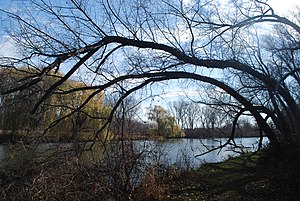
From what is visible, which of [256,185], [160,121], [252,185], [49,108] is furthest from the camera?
[160,121]

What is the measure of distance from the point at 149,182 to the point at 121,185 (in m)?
1.21

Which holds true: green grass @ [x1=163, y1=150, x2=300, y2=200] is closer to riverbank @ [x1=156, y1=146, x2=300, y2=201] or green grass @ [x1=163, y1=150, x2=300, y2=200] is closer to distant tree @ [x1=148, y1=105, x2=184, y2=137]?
riverbank @ [x1=156, y1=146, x2=300, y2=201]

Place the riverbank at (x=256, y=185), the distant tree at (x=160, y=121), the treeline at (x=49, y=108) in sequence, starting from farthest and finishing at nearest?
1. the distant tree at (x=160, y=121)
2. the riverbank at (x=256, y=185)
3. the treeline at (x=49, y=108)

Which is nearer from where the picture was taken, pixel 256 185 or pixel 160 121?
pixel 256 185

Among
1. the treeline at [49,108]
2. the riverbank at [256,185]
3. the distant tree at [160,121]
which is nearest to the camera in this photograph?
the treeline at [49,108]

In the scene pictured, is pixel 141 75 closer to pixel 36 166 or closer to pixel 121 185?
pixel 121 185

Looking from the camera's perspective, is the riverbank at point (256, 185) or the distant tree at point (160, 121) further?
the distant tree at point (160, 121)

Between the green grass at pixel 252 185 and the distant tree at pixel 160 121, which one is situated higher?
the distant tree at pixel 160 121

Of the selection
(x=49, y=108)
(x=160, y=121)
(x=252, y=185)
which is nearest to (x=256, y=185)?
(x=252, y=185)

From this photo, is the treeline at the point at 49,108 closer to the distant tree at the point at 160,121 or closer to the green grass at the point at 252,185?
the distant tree at the point at 160,121

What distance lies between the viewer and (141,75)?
8.69 m

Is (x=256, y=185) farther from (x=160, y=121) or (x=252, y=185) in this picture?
(x=160, y=121)

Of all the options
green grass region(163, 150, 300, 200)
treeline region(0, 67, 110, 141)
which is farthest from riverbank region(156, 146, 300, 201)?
treeline region(0, 67, 110, 141)

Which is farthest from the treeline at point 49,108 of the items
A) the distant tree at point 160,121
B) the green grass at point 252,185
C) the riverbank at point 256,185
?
the green grass at point 252,185
